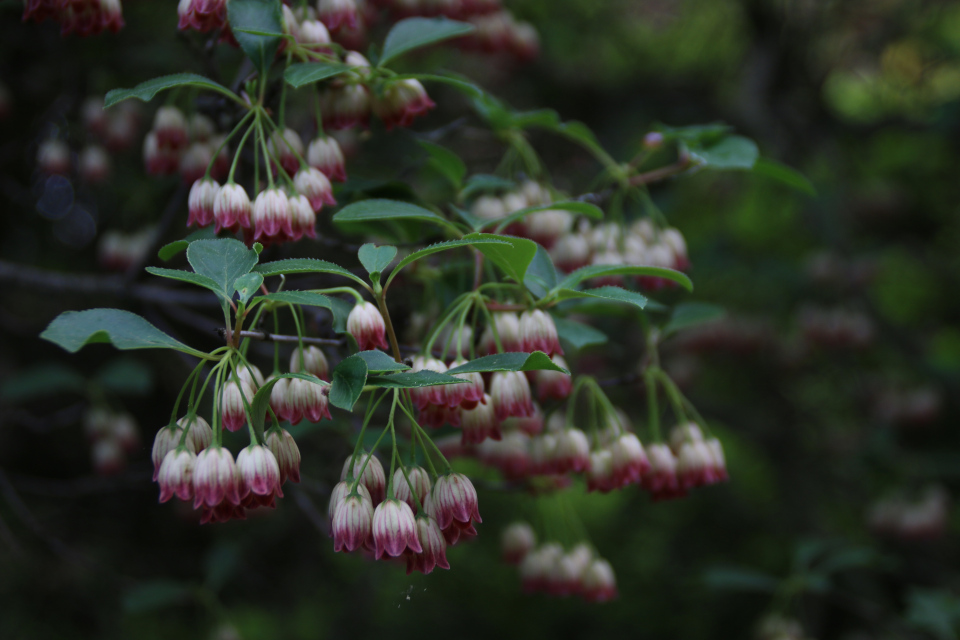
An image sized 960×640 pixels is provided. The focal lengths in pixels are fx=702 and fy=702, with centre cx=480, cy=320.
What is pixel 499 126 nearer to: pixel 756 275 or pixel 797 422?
pixel 756 275

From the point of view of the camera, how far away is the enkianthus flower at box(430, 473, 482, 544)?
1143 millimetres

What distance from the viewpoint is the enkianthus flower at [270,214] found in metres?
1.25

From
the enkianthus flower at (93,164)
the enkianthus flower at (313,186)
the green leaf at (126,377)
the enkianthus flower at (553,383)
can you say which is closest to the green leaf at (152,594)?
the green leaf at (126,377)

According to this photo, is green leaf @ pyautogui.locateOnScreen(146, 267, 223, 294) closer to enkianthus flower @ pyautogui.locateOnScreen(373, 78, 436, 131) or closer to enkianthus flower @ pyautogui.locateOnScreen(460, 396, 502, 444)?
enkianthus flower @ pyautogui.locateOnScreen(460, 396, 502, 444)

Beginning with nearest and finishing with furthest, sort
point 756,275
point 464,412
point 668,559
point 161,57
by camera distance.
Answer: point 464,412 < point 161,57 < point 756,275 < point 668,559

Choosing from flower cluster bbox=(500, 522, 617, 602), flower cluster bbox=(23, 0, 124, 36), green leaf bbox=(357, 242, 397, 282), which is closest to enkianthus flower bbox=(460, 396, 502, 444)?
green leaf bbox=(357, 242, 397, 282)

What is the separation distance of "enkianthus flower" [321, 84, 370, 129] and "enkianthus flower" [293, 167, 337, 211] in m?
0.20

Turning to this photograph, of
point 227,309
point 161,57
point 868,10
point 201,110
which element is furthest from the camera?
point 868,10

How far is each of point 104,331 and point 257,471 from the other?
0.96 ft

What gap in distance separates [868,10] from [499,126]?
417 cm

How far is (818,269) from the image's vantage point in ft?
13.2

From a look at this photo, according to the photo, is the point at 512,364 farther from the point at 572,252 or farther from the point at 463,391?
the point at 572,252

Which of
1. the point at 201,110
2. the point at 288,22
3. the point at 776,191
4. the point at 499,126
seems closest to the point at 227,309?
the point at 288,22

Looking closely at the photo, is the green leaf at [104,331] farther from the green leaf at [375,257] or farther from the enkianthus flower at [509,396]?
the enkianthus flower at [509,396]
